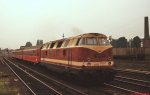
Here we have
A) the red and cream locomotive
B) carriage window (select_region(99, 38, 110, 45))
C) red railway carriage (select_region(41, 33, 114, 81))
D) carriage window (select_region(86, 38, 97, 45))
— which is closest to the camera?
the red and cream locomotive

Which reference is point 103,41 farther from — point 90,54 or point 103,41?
point 90,54

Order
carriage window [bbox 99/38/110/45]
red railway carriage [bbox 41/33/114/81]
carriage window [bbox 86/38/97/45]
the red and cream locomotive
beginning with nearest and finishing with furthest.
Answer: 1. the red and cream locomotive
2. red railway carriage [bbox 41/33/114/81]
3. carriage window [bbox 86/38/97/45]
4. carriage window [bbox 99/38/110/45]

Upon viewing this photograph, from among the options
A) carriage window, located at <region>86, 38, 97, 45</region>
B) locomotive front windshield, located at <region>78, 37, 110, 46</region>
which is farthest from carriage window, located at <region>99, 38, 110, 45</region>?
carriage window, located at <region>86, 38, 97, 45</region>

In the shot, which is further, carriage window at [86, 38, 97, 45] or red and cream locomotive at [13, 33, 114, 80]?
carriage window at [86, 38, 97, 45]

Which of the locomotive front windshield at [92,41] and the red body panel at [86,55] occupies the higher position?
the locomotive front windshield at [92,41]

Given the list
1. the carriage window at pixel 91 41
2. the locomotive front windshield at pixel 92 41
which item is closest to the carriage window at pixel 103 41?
the locomotive front windshield at pixel 92 41

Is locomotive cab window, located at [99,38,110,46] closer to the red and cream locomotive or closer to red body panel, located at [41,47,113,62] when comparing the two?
the red and cream locomotive

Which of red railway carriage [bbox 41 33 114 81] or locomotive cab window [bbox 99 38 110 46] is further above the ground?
locomotive cab window [bbox 99 38 110 46]

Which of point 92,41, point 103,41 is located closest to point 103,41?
point 103,41

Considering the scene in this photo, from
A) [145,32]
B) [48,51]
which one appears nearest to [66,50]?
[48,51]

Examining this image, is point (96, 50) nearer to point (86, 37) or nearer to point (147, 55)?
point (86, 37)

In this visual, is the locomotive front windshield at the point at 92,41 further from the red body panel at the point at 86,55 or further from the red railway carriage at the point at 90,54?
the red body panel at the point at 86,55

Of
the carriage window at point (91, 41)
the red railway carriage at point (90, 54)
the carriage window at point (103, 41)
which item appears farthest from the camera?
the carriage window at point (103, 41)

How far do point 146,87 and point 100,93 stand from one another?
9.18 ft
